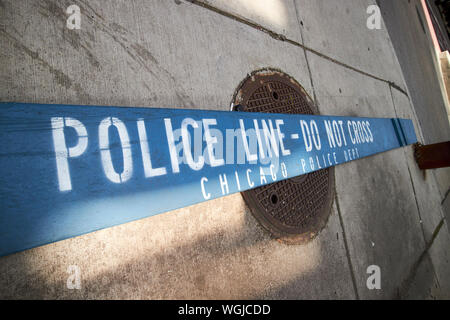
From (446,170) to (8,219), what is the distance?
6091 mm

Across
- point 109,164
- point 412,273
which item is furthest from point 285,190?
point 412,273

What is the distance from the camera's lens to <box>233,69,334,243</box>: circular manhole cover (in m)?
1.37

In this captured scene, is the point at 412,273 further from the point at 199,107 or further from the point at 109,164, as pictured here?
the point at 109,164

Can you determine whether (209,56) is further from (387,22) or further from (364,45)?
(387,22)

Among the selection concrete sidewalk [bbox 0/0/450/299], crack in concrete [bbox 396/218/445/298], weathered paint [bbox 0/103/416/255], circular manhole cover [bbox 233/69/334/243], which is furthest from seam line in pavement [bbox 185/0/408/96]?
crack in concrete [bbox 396/218/445/298]

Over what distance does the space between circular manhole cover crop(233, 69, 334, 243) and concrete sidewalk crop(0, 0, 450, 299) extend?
0.07 meters

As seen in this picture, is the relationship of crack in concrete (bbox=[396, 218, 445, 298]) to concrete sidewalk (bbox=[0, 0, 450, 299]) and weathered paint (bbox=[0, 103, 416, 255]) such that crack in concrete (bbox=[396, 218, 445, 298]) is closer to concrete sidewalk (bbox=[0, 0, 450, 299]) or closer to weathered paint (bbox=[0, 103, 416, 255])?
concrete sidewalk (bbox=[0, 0, 450, 299])

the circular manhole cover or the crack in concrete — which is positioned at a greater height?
the circular manhole cover

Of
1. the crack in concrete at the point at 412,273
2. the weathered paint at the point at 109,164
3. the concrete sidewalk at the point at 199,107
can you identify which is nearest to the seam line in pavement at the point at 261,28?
the concrete sidewalk at the point at 199,107

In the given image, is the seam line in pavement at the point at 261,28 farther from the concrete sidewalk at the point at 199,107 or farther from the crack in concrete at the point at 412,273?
the crack in concrete at the point at 412,273

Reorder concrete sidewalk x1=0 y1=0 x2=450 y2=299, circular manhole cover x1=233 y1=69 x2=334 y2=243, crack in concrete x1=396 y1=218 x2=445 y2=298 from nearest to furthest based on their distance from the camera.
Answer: concrete sidewalk x1=0 y1=0 x2=450 y2=299, circular manhole cover x1=233 y1=69 x2=334 y2=243, crack in concrete x1=396 y1=218 x2=445 y2=298

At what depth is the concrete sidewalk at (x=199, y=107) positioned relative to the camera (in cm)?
82

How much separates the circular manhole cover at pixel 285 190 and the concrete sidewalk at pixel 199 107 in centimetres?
7
